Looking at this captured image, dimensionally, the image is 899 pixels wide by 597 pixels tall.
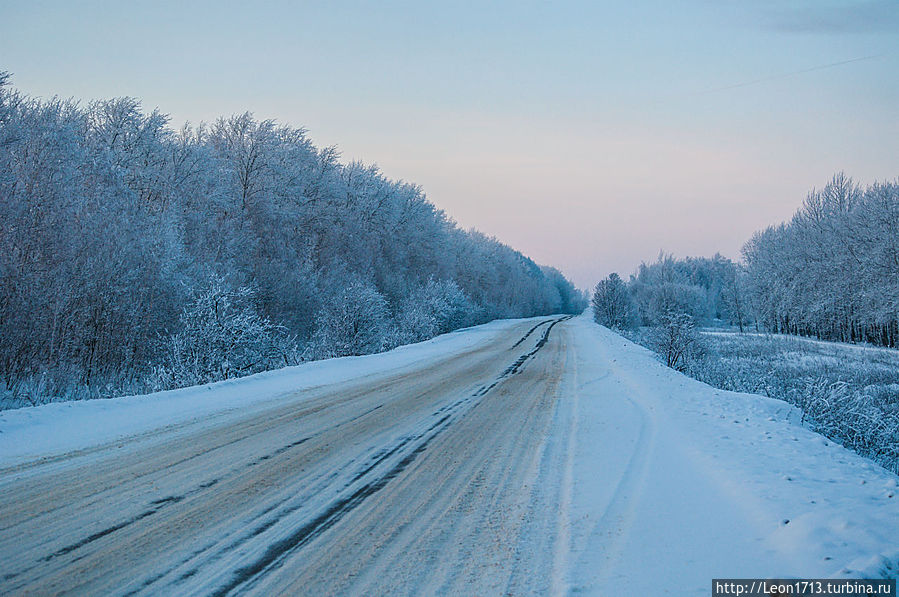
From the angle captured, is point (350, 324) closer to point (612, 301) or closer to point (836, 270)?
point (612, 301)

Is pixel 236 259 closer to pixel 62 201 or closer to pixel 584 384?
pixel 62 201

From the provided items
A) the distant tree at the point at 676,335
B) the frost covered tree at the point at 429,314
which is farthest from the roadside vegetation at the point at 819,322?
the frost covered tree at the point at 429,314

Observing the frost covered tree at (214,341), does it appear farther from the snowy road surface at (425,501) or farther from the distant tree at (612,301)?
the distant tree at (612,301)

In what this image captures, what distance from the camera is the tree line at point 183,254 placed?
14188mm

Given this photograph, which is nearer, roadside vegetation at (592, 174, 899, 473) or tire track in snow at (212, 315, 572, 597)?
tire track in snow at (212, 315, 572, 597)

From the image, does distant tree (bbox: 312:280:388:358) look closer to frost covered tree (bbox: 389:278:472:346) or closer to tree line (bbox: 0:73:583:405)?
tree line (bbox: 0:73:583:405)

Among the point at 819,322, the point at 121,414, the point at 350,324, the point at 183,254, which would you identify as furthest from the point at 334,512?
the point at 819,322

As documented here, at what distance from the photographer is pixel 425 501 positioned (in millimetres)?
4742

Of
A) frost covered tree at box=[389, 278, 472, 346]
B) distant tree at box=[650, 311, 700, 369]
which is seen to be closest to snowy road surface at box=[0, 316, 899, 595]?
distant tree at box=[650, 311, 700, 369]

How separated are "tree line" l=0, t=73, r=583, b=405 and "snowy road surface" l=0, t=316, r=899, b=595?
6.31m

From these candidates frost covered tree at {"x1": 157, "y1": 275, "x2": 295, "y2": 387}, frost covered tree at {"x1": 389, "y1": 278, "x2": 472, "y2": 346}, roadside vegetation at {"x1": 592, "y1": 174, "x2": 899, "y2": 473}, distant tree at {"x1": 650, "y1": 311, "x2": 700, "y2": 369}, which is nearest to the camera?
roadside vegetation at {"x1": 592, "y1": 174, "x2": 899, "y2": 473}

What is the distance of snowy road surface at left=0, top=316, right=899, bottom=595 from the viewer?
132 inches

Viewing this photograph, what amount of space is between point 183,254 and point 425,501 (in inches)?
801

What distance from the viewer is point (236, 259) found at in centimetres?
2712
